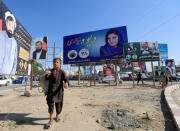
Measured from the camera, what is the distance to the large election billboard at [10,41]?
12.4m

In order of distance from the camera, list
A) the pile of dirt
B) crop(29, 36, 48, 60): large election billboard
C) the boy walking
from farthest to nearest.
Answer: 1. crop(29, 36, 48, 60): large election billboard
2. the boy walking
3. the pile of dirt

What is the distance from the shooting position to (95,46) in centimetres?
1338

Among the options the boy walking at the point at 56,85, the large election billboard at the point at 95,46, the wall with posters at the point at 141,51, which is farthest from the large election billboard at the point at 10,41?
the boy walking at the point at 56,85

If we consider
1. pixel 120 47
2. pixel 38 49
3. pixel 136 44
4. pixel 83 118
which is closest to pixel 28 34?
pixel 38 49

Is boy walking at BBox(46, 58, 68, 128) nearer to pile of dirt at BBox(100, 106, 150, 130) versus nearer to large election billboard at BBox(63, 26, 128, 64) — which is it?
pile of dirt at BBox(100, 106, 150, 130)

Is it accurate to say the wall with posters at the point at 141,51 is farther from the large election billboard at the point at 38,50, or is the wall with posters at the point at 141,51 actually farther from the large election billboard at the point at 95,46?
the large election billboard at the point at 38,50

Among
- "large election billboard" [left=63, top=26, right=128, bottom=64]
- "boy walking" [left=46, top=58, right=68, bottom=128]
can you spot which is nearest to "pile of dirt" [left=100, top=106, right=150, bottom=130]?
"boy walking" [left=46, top=58, right=68, bottom=128]

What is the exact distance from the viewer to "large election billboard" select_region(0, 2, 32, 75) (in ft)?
40.6

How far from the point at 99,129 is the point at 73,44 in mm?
13170

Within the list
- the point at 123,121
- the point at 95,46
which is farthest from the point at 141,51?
the point at 123,121

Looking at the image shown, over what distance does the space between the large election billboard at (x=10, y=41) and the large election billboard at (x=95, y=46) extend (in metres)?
5.14

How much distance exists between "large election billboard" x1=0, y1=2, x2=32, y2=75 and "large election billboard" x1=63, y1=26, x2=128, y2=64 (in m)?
5.14

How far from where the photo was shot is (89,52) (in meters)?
13.5

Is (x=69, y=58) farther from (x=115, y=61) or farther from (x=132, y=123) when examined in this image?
(x=132, y=123)
